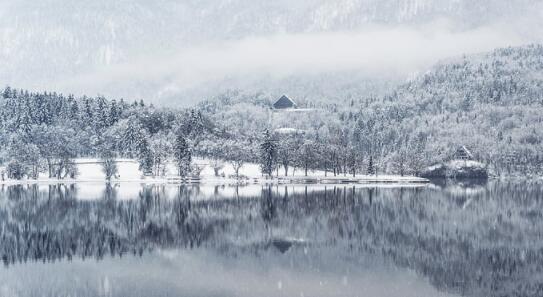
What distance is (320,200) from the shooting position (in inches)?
5034

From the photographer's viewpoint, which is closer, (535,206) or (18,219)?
(18,219)

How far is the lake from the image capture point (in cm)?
5134

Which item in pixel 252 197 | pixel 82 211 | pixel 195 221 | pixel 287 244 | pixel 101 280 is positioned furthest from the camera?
pixel 252 197

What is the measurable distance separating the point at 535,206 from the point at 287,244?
72384 mm

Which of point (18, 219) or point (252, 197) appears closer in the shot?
point (18, 219)

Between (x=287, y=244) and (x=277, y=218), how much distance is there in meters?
22.8

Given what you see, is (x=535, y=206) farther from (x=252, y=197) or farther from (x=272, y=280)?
(x=272, y=280)

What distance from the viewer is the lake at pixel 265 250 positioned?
5134cm

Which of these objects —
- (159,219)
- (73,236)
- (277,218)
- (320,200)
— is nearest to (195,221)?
(159,219)

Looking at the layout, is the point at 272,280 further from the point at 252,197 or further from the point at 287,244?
the point at 252,197

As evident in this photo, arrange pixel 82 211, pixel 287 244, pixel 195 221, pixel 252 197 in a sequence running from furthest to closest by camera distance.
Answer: pixel 252 197
pixel 82 211
pixel 195 221
pixel 287 244

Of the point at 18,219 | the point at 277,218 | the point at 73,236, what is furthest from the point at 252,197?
the point at 73,236

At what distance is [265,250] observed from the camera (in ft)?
221

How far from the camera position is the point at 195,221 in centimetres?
9006
